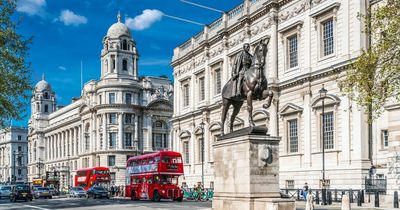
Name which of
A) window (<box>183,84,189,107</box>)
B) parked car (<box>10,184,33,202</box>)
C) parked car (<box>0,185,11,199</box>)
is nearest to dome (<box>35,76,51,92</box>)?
parked car (<box>0,185,11,199</box>)

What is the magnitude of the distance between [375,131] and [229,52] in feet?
70.5

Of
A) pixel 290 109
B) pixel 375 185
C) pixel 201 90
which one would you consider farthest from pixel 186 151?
pixel 375 185

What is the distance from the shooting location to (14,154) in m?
182

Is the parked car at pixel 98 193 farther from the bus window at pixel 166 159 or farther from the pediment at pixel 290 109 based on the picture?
the pediment at pixel 290 109

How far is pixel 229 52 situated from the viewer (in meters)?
55.5

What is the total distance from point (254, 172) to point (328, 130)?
2274cm

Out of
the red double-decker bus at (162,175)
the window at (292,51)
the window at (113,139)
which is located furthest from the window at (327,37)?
the window at (113,139)

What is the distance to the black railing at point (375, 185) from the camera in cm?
3452

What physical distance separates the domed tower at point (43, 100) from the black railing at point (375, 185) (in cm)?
12521

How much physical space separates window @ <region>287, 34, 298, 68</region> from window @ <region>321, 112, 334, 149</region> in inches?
261

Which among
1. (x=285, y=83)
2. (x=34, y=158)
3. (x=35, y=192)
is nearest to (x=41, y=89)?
(x=34, y=158)

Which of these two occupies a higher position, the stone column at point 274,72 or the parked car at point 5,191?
the stone column at point 274,72

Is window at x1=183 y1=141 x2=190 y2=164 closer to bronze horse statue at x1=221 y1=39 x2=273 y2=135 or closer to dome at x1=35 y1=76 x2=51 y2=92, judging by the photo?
bronze horse statue at x1=221 y1=39 x2=273 y2=135

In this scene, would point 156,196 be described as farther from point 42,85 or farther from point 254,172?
point 42,85
